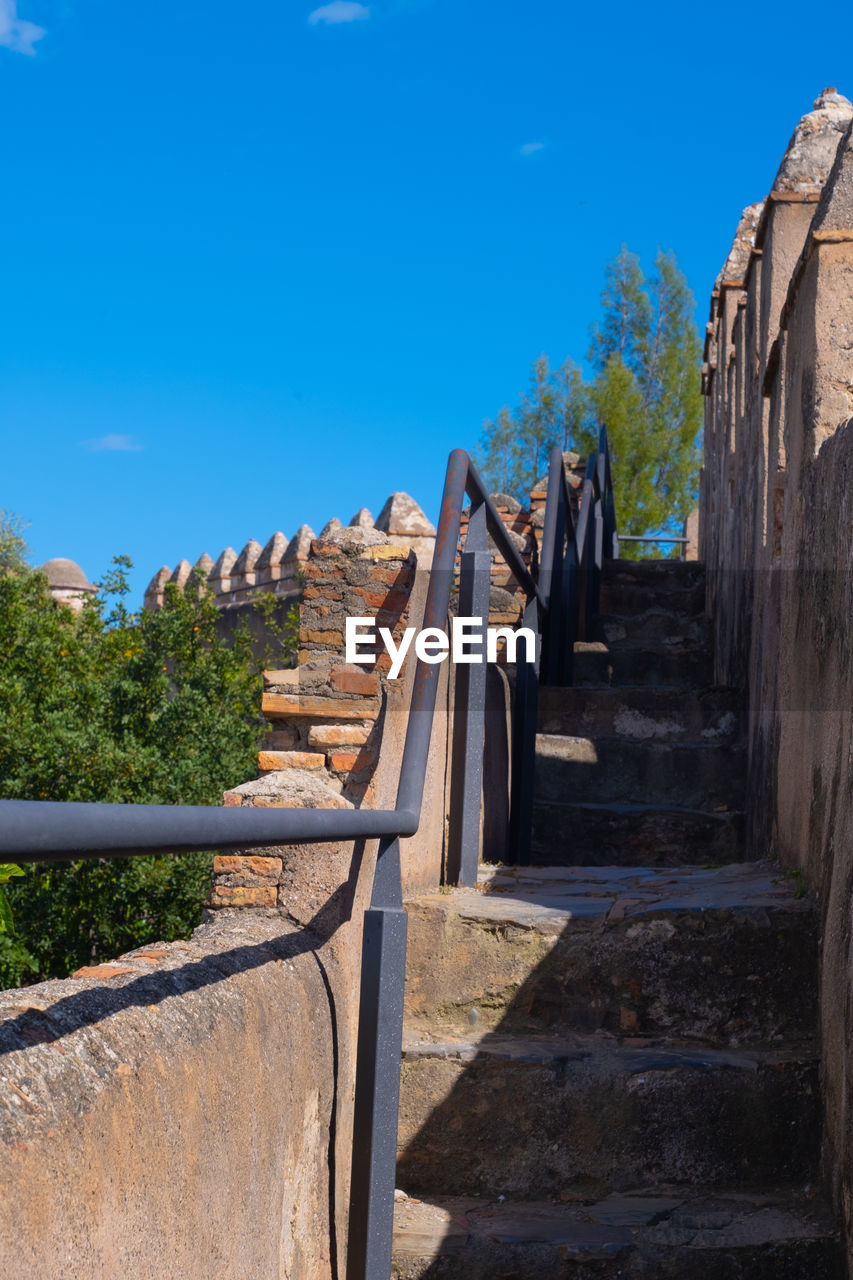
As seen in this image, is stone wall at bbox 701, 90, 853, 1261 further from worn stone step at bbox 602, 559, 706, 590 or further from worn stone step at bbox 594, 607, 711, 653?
worn stone step at bbox 602, 559, 706, 590

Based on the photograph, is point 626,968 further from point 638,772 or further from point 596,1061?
point 638,772

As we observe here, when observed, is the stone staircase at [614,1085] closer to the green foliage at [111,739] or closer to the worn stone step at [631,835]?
the worn stone step at [631,835]

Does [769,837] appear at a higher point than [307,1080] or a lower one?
higher

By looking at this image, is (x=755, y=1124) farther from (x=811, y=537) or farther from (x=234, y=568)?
(x=234, y=568)

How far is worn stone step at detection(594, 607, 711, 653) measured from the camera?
777cm

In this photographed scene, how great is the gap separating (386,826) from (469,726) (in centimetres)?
164

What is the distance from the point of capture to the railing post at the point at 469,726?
12.5ft

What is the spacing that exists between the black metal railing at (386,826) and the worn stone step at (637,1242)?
0.33m

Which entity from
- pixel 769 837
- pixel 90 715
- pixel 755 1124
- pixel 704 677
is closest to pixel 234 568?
pixel 90 715

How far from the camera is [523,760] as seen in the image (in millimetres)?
4762

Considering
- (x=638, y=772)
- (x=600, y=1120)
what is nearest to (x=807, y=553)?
(x=600, y=1120)

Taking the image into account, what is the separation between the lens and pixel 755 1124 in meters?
2.75

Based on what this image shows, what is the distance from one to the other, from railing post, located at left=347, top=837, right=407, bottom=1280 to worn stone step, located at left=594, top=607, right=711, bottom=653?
5509 mm

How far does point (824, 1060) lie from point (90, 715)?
18.9ft
